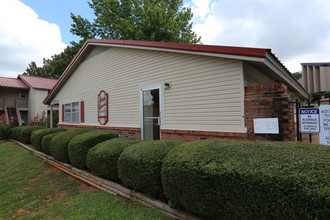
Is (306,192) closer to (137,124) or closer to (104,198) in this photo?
(104,198)

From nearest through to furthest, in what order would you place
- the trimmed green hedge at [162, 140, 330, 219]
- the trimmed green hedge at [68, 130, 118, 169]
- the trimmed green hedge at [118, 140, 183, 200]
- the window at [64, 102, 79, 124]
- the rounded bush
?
the trimmed green hedge at [162, 140, 330, 219] → the trimmed green hedge at [118, 140, 183, 200] → the trimmed green hedge at [68, 130, 118, 169] → the window at [64, 102, 79, 124] → the rounded bush

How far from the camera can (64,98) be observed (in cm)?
1180

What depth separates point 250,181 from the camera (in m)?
1.88

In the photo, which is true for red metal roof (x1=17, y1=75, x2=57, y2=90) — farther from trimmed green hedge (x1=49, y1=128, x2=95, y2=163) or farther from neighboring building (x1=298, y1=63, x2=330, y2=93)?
neighboring building (x1=298, y1=63, x2=330, y2=93)

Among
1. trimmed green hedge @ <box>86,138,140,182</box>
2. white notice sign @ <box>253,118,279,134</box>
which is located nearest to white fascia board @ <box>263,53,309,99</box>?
white notice sign @ <box>253,118,279,134</box>

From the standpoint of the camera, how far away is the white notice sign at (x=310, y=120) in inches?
126

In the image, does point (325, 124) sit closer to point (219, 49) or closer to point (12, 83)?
point (219, 49)

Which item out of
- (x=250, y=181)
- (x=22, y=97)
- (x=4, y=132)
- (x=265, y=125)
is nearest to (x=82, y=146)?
(x=250, y=181)

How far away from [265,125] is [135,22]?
60.3 ft

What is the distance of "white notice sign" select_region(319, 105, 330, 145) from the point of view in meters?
3.06

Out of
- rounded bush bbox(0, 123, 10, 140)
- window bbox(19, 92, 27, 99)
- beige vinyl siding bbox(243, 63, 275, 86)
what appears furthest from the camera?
window bbox(19, 92, 27, 99)

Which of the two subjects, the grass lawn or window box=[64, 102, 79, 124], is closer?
the grass lawn

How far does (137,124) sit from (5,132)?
448 inches

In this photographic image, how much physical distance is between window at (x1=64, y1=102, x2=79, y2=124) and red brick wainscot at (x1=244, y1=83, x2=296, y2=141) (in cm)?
918
